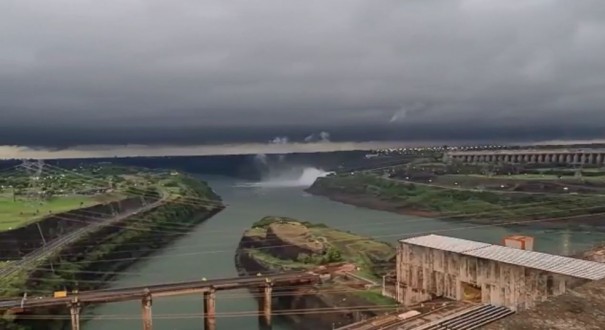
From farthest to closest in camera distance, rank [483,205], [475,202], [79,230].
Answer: [475,202], [483,205], [79,230]

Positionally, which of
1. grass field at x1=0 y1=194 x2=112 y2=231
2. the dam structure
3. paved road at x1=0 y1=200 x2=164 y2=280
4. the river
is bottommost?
the river

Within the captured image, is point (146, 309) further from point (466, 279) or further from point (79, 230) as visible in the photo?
point (79, 230)

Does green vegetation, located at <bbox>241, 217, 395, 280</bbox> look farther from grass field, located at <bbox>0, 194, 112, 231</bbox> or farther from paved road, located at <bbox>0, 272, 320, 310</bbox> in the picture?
grass field, located at <bbox>0, 194, 112, 231</bbox>

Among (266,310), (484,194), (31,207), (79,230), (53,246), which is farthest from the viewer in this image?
(484,194)

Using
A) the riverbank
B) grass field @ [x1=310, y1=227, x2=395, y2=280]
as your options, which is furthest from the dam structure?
grass field @ [x1=310, y1=227, x2=395, y2=280]

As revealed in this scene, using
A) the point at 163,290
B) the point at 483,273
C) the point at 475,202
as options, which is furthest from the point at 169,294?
the point at 475,202

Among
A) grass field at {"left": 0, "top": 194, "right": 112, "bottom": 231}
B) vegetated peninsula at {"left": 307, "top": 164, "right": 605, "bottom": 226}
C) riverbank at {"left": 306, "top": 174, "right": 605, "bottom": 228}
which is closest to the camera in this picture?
grass field at {"left": 0, "top": 194, "right": 112, "bottom": 231}
